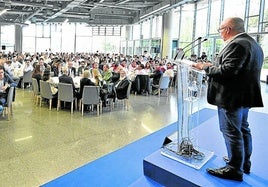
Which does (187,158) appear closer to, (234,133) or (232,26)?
(234,133)

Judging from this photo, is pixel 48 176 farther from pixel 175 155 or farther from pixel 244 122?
pixel 244 122

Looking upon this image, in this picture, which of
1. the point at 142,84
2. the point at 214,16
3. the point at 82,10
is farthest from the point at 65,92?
the point at 82,10

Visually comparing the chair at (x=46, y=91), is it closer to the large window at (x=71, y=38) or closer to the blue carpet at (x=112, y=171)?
the blue carpet at (x=112, y=171)

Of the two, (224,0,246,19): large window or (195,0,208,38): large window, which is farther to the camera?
(195,0,208,38): large window

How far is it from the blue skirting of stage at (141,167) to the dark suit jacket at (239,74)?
2.14ft

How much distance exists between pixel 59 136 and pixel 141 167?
2423 millimetres

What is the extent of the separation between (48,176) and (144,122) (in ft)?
10.2

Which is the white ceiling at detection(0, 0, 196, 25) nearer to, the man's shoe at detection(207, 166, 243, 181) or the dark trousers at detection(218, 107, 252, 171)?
the dark trousers at detection(218, 107, 252, 171)

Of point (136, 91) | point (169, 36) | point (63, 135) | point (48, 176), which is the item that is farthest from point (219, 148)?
point (169, 36)

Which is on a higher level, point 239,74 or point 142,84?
point 239,74

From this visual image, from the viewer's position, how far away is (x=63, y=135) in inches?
201

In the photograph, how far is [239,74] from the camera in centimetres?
211

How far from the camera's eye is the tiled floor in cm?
363

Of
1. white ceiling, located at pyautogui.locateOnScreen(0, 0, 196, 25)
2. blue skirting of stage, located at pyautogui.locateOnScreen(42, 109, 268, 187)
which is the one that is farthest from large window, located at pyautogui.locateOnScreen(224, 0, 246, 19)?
blue skirting of stage, located at pyautogui.locateOnScreen(42, 109, 268, 187)
